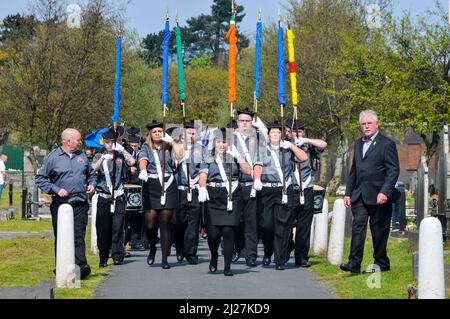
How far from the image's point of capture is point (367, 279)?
52.0ft

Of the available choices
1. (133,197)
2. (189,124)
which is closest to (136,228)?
(133,197)

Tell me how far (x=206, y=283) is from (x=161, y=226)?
2812mm

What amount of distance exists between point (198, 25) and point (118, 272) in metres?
147

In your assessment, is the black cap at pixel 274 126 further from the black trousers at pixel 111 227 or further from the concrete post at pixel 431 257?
the concrete post at pixel 431 257

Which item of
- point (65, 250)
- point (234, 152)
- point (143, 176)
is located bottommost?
point (65, 250)

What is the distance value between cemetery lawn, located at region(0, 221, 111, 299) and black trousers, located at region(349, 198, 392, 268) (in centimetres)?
326

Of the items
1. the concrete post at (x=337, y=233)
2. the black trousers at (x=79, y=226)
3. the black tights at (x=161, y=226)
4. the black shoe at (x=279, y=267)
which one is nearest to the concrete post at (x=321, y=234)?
the concrete post at (x=337, y=233)

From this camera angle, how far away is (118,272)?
59.3 ft

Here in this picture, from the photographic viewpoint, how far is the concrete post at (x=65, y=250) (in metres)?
15.5

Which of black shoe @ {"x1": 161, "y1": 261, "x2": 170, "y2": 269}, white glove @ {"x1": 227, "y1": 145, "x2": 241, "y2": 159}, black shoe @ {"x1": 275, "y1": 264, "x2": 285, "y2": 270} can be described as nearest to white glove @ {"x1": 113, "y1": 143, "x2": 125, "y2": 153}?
black shoe @ {"x1": 161, "y1": 261, "x2": 170, "y2": 269}

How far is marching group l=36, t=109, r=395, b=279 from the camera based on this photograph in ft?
55.9

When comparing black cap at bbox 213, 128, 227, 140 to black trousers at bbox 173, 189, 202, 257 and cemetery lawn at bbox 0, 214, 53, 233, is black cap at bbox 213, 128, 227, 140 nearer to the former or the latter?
black trousers at bbox 173, 189, 202, 257

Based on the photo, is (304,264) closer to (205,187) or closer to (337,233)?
(337,233)

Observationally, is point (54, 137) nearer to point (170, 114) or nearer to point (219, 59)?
point (170, 114)
